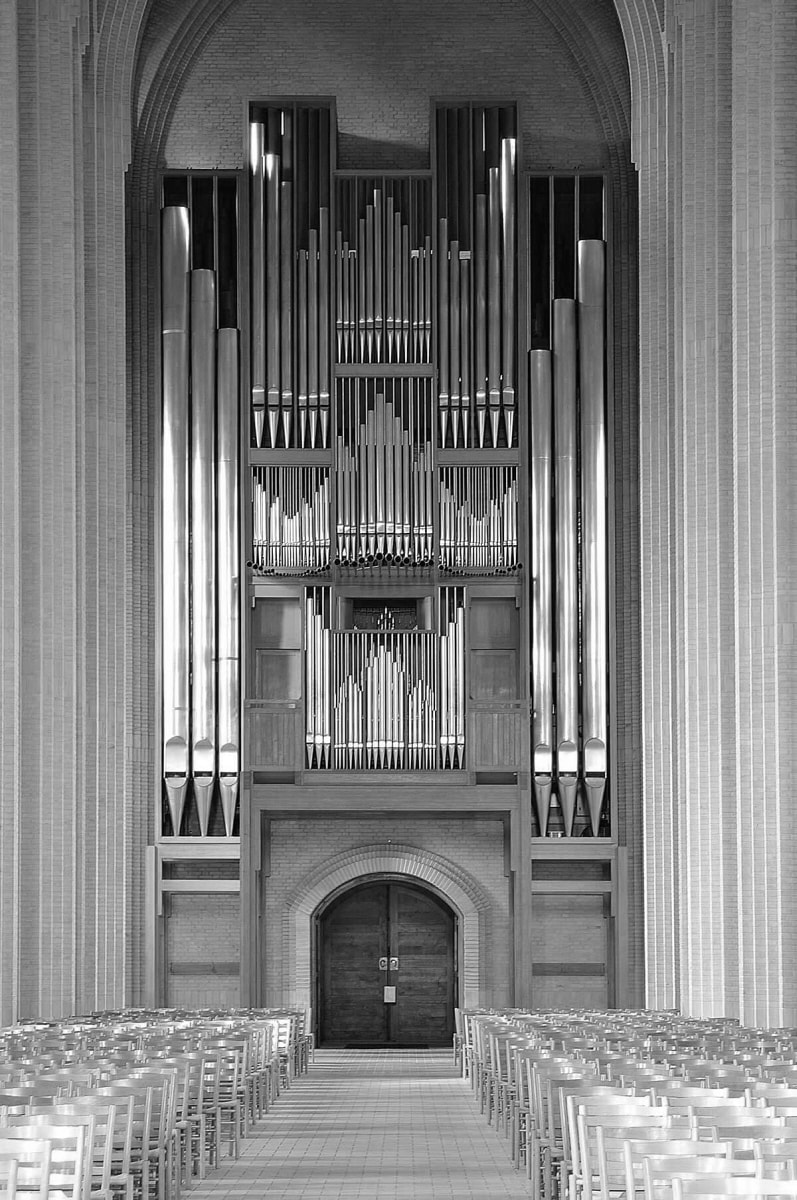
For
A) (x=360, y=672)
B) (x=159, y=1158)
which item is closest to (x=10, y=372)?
(x=360, y=672)

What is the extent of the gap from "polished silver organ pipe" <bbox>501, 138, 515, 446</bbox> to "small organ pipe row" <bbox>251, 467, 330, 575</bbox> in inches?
120

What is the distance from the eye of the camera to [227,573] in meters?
31.7

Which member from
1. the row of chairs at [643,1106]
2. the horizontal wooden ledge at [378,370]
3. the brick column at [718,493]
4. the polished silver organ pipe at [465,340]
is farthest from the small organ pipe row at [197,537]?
the row of chairs at [643,1106]

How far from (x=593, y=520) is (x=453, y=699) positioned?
3.72m

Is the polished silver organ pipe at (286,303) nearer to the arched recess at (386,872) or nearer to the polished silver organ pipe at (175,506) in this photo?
the polished silver organ pipe at (175,506)

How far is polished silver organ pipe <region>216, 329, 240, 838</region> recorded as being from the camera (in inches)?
1228

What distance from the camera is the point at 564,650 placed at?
3150cm

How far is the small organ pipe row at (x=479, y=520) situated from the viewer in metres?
31.4

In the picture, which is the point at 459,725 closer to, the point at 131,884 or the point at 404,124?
the point at 131,884

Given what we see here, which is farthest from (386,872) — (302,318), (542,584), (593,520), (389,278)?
(389,278)

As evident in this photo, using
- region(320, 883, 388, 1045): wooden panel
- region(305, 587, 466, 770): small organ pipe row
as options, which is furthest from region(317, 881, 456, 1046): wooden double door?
region(305, 587, 466, 770): small organ pipe row

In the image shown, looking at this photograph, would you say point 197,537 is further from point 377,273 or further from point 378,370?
point 377,273

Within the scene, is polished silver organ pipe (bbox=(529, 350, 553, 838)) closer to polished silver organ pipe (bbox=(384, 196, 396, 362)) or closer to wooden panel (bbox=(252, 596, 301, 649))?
polished silver organ pipe (bbox=(384, 196, 396, 362))

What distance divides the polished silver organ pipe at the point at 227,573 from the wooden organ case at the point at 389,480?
1.6 inches
